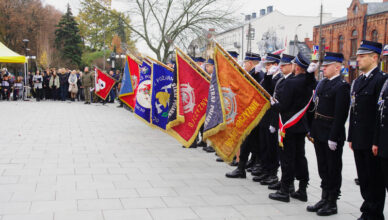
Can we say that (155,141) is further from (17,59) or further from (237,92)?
(17,59)

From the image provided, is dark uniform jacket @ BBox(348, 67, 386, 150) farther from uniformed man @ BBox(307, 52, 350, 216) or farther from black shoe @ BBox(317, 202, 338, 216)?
black shoe @ BBox(317, 202, 338, 216)

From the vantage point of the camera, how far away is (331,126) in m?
4.95

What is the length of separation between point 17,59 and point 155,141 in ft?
37.8

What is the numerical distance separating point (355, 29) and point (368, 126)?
5276 centimetres

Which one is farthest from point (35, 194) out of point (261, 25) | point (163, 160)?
point (261, 25)

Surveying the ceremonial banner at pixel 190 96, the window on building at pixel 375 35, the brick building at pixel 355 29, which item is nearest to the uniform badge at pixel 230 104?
the ceremonial banner at pixel 190 96

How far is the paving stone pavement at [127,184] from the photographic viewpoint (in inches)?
190

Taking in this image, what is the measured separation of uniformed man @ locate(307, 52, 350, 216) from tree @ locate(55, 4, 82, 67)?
62.7m

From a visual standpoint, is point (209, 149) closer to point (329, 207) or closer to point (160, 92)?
point (160, 92)

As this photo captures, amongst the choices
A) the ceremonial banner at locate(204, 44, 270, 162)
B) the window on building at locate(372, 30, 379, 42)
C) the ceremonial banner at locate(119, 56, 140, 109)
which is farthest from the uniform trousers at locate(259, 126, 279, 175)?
the window on building at locate(372, 30, 379, 42)

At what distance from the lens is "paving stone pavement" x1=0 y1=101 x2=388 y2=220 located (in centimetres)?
484

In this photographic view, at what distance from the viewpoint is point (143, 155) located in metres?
8.37

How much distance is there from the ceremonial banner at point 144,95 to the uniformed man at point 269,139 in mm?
4011

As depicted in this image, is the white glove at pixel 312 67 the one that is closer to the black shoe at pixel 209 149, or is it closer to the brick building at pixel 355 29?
the black shoe at pixel 209 149
